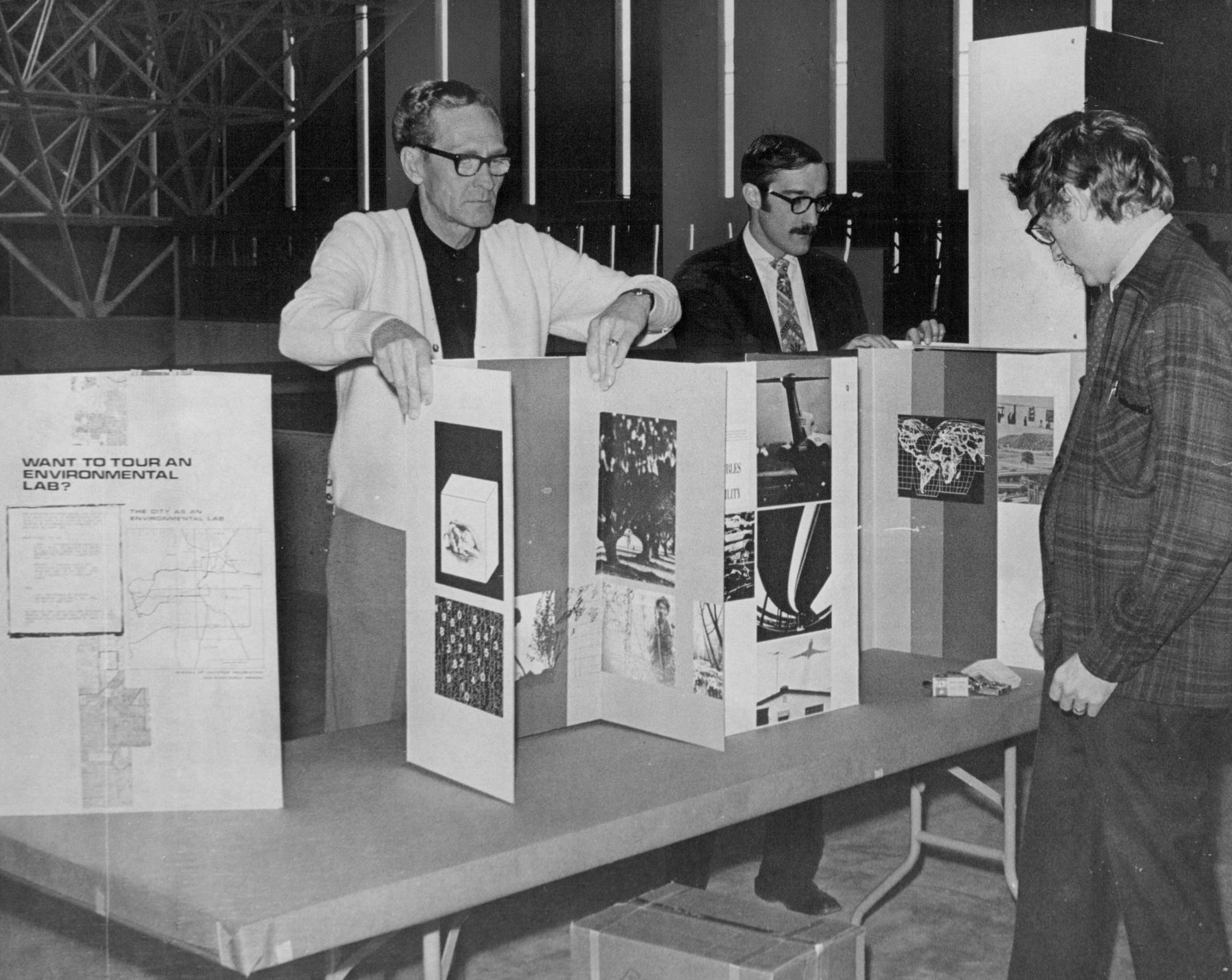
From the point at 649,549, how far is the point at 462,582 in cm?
27

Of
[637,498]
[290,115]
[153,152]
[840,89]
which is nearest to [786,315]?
[637,498]

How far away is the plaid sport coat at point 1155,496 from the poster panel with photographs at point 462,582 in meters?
0.69

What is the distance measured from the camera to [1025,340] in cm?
229

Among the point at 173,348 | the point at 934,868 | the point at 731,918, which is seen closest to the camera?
the point at 731,918

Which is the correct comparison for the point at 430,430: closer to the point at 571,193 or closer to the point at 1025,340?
the point at 1025,340

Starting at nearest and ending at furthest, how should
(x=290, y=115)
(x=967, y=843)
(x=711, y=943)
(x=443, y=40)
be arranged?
(x=711, y=943), (x=967, y=843), (x=290, y=115), (x=443, y=40)

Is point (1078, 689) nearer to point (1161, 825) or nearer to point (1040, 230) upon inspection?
point (1161, 825)

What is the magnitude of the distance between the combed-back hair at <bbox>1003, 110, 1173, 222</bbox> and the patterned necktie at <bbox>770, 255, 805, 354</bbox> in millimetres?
1167

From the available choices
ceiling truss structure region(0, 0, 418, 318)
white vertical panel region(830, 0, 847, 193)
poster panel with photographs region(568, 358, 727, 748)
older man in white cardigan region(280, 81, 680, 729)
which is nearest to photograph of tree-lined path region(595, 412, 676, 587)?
poster panel with photographs region(568, 358, 727, 748)

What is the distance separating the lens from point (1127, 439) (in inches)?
62.0

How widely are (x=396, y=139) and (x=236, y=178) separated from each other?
8.00 meters

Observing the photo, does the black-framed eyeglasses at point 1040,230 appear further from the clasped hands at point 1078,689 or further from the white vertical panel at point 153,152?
the white vertical panel at point 153,152

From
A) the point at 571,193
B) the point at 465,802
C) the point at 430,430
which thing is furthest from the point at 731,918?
the point at 571,193

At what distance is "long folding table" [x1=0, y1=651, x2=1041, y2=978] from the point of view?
1.18 m
